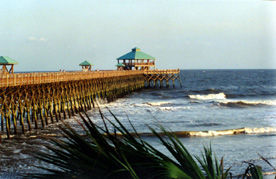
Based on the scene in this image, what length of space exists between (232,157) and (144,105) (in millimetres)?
23874

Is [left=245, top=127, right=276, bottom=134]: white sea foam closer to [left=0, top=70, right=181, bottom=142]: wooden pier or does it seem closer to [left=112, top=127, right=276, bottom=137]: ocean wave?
[left=112, top=127, right=276, bottom=137]: ocean wave

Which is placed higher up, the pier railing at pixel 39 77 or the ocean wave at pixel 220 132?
the pier railing at pixel 39 77

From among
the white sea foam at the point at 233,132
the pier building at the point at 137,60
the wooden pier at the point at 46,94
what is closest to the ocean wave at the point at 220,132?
the white sea foam at the point at 233,132

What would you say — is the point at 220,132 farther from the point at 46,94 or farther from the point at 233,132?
the point at 46,94

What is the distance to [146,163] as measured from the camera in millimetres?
2225

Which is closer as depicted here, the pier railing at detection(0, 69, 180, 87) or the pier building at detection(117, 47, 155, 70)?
the pier railing at detection(0, 69, 180, 87)

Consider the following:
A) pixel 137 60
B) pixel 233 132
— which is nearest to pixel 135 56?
pixel 137 60

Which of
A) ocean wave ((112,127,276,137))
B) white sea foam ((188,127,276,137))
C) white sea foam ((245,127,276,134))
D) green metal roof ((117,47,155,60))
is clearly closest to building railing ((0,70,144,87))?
ocean wave ((112,127,276,137))

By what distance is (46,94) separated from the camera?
77.8 ft

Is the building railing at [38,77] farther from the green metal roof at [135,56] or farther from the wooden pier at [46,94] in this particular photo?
the green metal roof at [135,56]

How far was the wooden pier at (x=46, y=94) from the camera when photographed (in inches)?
737

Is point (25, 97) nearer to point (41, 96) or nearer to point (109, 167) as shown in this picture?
point (41, 96)

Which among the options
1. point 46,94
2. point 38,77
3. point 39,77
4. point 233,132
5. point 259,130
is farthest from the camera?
point 46,94

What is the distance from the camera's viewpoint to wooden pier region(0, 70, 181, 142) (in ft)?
61.4
